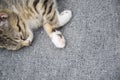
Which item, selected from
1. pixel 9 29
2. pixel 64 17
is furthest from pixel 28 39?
pixel 64 17

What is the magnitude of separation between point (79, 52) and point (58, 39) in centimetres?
13

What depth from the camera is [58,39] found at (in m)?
1.38

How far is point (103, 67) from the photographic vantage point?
4.28 ft

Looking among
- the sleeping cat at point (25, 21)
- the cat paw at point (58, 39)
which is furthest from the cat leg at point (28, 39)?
the cat paw at point (58, 39)

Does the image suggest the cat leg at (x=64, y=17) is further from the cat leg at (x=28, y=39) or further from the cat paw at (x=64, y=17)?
the cat leg at (x=28, y=39)

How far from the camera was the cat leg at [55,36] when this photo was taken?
1376 mm

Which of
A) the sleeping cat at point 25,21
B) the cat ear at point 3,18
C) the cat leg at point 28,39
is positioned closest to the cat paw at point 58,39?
the sleeping cat at point 25,21

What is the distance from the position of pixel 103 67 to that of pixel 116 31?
0.72 feet

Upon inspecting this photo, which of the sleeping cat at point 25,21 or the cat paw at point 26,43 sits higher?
the sleeping cat at point 25,21

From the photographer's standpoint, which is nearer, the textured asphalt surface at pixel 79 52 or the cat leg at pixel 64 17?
the textured asphalt surface at pixel 79 52

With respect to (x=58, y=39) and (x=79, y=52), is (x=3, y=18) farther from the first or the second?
(x=79, y=52)

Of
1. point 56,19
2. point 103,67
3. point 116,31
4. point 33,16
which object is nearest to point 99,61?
point 103,67

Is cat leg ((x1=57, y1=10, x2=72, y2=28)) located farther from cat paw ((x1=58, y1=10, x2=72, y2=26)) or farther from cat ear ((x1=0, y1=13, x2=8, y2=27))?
cat ear ((x1=0, y1=13, x2=8, y2=27))

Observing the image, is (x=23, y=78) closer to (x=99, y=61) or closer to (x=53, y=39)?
(x=53, y=39)
